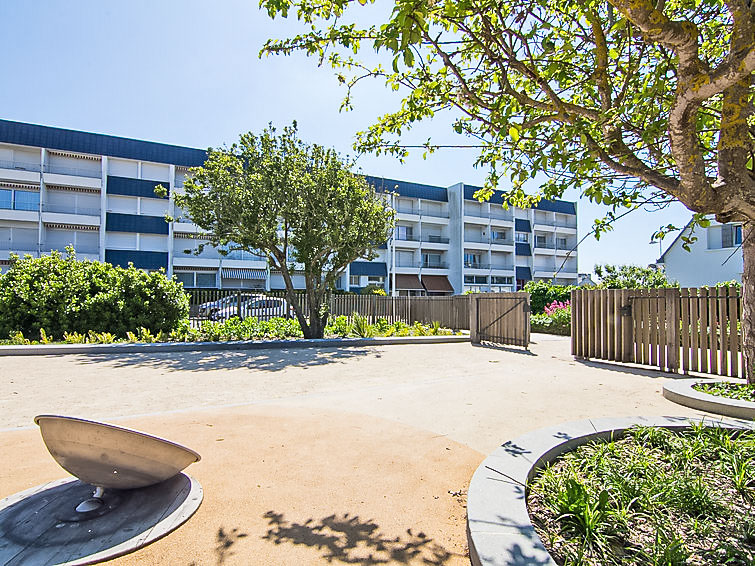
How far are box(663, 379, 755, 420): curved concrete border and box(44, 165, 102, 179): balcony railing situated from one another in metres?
47.7

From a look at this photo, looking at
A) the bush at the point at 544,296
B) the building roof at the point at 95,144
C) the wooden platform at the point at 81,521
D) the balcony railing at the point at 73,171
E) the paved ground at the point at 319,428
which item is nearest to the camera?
the wooden platform at the point at 81,521

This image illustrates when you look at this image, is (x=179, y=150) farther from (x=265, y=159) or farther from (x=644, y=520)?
(x=644, y=520)

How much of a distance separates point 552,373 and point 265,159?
11264mm

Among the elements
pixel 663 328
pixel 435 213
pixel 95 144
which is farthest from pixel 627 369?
pixel 435 213

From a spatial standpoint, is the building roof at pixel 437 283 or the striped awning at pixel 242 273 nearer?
the striped awning at pixel 242 273

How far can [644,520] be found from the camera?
2.78m

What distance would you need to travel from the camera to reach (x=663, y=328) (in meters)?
9.52

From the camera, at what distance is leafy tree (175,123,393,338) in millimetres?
14898

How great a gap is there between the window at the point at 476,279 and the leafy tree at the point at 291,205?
42919mm

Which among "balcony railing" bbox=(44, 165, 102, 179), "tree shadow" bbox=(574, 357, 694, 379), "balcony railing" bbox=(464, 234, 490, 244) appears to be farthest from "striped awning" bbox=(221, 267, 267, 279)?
"tree shadow" bbox=(574, 357, 694, 379)

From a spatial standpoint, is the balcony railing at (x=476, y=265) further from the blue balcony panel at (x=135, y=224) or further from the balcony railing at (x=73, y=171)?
the balcony railing at (x=73, y=171)

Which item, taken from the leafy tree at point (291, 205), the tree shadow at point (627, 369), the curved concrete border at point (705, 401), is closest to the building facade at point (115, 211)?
the leafy tree at point (291, 205)

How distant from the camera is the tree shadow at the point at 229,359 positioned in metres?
10.2

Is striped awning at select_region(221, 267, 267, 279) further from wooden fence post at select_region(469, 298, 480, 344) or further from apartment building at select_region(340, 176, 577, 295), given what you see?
wooden fence post at select_region(469, 298, 480, 344)
